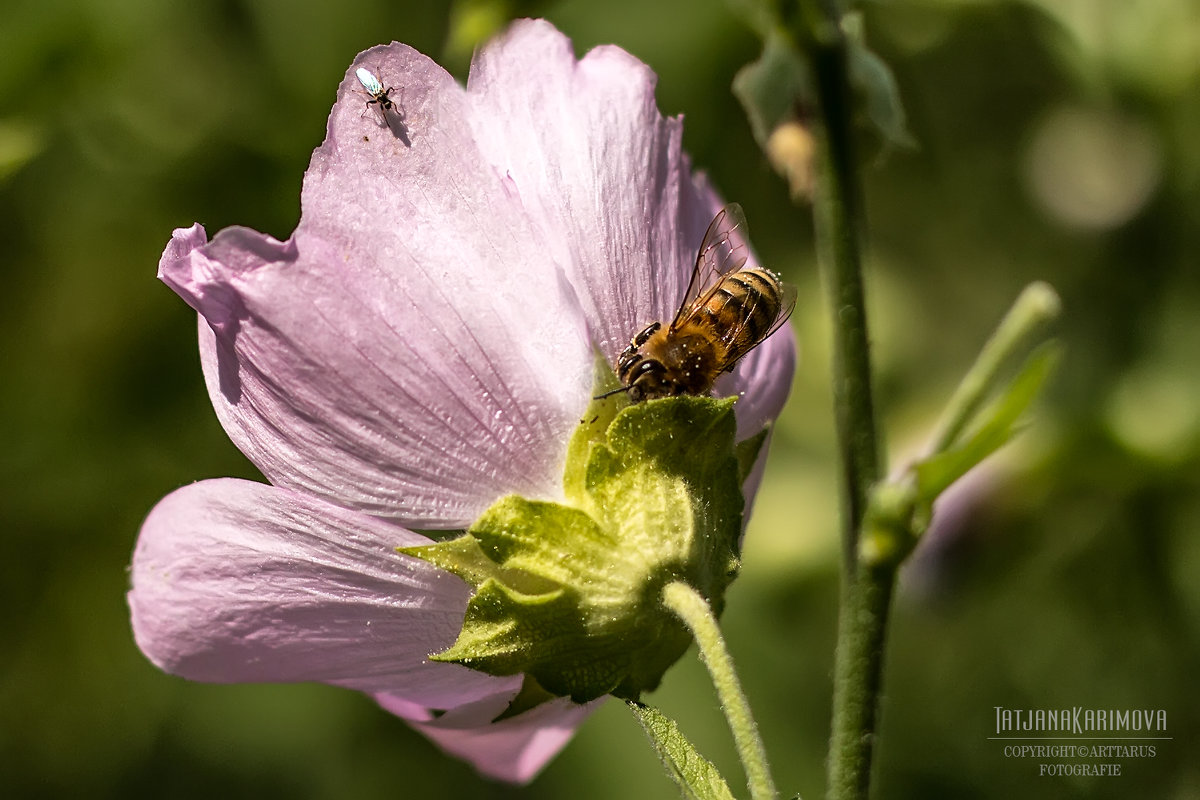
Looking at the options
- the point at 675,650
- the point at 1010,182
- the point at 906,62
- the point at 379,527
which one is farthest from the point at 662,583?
the point at 1010,182

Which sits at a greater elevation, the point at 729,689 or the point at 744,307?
the point at 744,307

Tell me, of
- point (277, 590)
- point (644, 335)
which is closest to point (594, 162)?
point (644, 335)

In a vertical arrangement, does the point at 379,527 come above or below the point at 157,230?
below

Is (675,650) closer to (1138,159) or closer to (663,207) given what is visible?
(663,207)

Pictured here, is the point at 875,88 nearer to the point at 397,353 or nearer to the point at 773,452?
the point at 397,353

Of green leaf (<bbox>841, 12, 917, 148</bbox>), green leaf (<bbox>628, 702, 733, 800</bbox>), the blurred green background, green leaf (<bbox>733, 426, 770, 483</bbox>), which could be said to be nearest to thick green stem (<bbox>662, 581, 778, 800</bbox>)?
green leaf (<bbox>628, 702, 733, 800</bbox>)

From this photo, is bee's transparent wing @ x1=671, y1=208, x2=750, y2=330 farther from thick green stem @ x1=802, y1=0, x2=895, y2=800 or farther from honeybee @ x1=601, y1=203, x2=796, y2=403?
thick green stem @ x1=802, y1=0, x2=895, y2=800

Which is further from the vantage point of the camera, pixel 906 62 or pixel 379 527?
pixel 906 62
